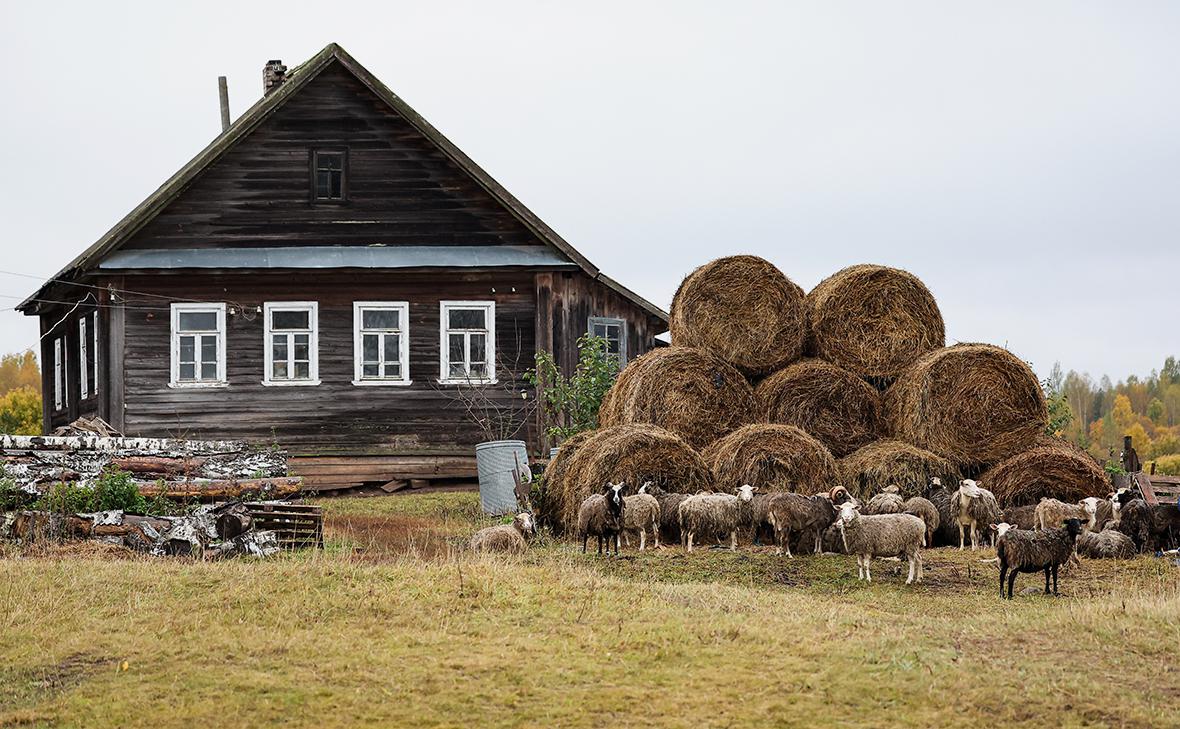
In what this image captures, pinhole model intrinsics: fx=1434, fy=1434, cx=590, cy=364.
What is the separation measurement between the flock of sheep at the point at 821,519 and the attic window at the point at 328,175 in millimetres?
10100

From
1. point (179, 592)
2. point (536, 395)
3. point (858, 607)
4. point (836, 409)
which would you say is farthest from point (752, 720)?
point (536, 395)

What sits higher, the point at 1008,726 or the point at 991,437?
the point at 991,437

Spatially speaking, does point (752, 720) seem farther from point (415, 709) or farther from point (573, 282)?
point (573, 282)

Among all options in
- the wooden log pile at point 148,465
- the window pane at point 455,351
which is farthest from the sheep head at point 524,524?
the window pane at point 455,351

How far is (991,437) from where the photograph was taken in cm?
1916

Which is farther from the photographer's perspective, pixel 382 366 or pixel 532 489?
pixel 382 366

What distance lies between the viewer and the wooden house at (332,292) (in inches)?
994

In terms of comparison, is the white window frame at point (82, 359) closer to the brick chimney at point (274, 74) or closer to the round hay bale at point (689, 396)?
the brick chimney at point (274, 74)

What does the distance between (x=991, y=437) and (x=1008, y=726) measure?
36.2 feet

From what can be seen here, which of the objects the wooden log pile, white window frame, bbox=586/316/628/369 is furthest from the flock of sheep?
white window frame, bbox=586/316/628/369

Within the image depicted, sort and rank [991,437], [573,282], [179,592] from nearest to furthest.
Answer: [179,592], [991,437], [573,282]

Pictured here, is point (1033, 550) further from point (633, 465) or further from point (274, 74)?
point (274, 74)

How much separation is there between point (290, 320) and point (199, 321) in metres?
1.60

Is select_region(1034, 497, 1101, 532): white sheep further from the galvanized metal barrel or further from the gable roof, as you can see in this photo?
the gable roof
